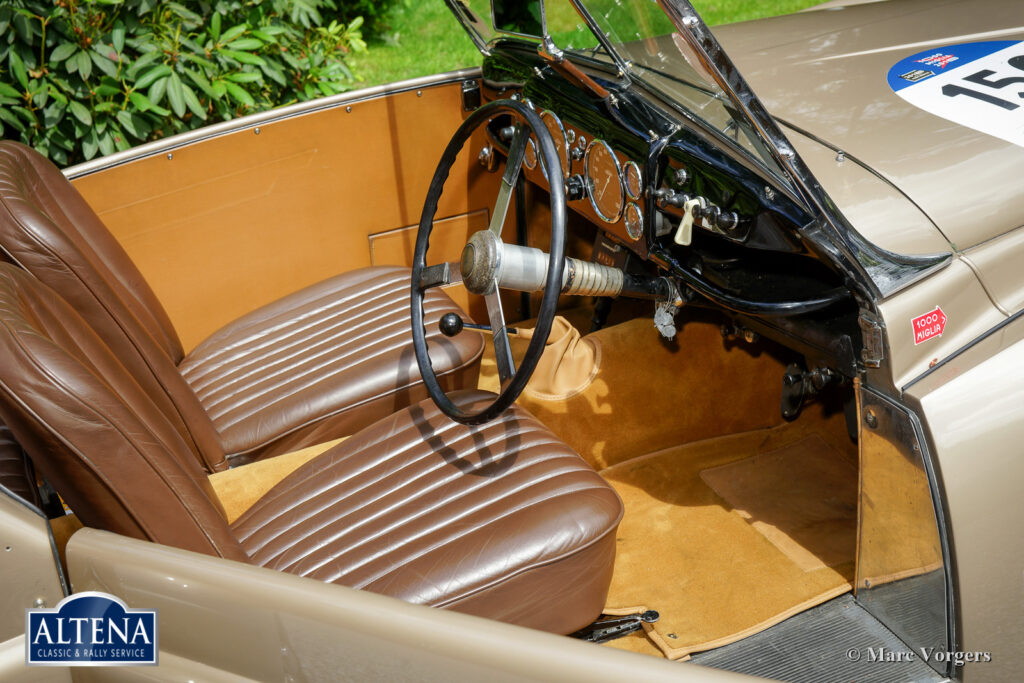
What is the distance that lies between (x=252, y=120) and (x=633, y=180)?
1.07 m

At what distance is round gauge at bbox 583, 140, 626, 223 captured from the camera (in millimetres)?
1812

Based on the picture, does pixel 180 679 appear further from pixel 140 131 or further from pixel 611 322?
pixel 140 131

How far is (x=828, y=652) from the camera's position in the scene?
1594mm

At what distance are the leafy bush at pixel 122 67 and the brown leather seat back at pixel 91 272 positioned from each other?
1062mm

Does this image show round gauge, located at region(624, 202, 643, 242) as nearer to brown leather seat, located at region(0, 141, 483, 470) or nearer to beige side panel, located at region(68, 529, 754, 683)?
brown leather seat, located at region(0, 141, 483, 470)

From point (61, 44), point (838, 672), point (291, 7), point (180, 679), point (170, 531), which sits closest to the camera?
point (180, 679)

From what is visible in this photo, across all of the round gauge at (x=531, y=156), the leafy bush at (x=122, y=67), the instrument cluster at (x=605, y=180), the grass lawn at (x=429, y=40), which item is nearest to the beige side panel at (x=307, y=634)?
the instrument cluster at (x=605, y=180)

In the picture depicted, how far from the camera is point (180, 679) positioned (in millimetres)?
1077

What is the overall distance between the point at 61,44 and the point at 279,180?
3.29 ft

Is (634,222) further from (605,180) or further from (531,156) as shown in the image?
(531,156)

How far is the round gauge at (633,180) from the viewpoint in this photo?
5.66ft

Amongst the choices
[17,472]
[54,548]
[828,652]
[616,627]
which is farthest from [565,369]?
[54,548]

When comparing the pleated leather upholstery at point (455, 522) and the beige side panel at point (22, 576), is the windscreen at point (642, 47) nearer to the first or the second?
the pleated leather upholstery at point (455, 522)

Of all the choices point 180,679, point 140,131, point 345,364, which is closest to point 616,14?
point 345,364
